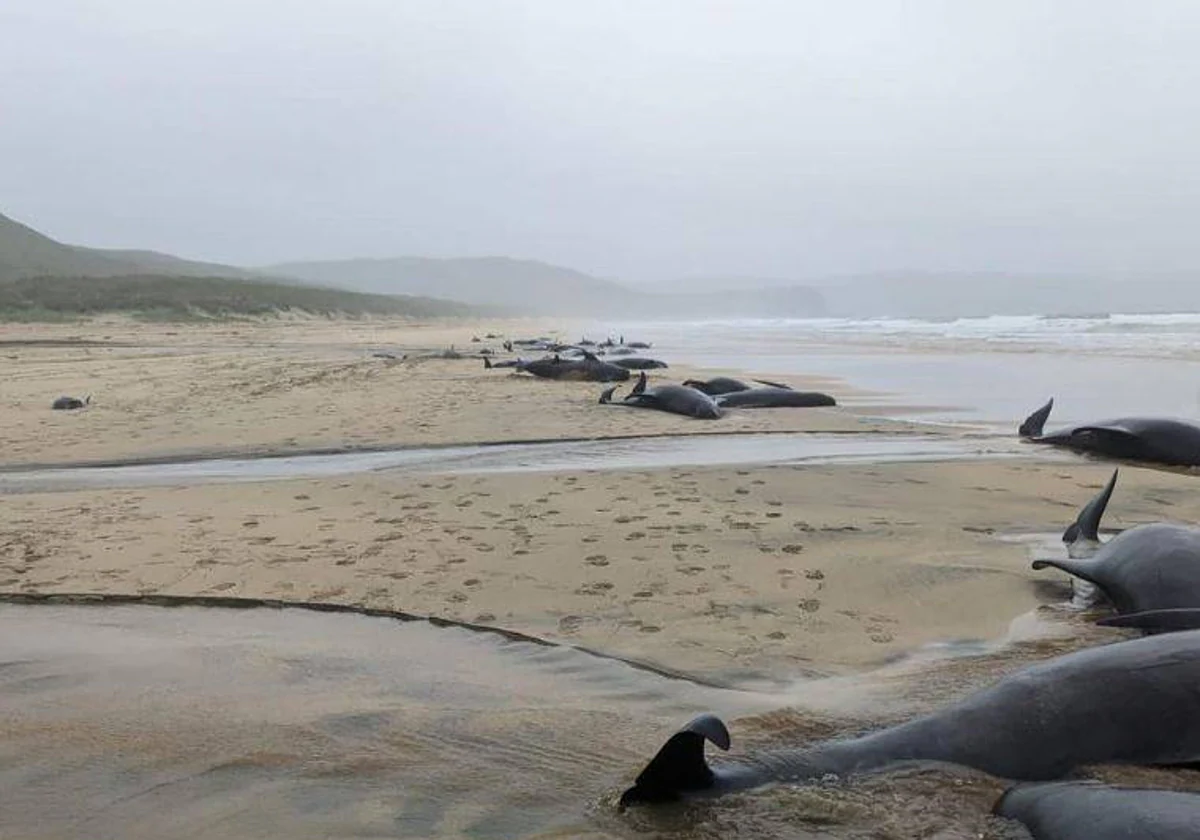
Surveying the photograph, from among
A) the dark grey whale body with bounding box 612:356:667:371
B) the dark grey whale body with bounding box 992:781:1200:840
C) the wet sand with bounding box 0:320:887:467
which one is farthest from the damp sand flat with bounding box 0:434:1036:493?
the dark grey whale body with bounding box 612:356:667:371

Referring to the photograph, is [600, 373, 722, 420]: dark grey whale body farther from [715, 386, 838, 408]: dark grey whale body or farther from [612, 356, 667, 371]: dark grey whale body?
[612, 356, 667, 371]: dark grey whale body

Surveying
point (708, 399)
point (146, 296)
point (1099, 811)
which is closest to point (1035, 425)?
point (708, 399)

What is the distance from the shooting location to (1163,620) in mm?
3711

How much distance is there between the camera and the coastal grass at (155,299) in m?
38.8

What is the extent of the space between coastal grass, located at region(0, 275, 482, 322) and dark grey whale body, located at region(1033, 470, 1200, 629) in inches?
1585

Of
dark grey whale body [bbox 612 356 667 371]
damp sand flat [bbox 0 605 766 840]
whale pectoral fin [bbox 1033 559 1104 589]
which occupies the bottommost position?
damp sand flat [bbox 0 605 766 840]

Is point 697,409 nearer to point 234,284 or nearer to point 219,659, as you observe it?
point 219,659

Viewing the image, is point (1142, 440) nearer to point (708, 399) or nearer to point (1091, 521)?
point (1091, 521)

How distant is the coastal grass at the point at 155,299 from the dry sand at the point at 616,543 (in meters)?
32.5

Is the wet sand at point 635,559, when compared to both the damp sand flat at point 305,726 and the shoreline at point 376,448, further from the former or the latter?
the shoreline at point 376,448

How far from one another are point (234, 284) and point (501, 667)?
57770mm

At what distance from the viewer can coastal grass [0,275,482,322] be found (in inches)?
1529

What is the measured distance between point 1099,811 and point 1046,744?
1.61 ft

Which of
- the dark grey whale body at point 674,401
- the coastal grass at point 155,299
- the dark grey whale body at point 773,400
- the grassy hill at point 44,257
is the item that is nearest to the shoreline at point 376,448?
the dark grey whale body at point 674,401
